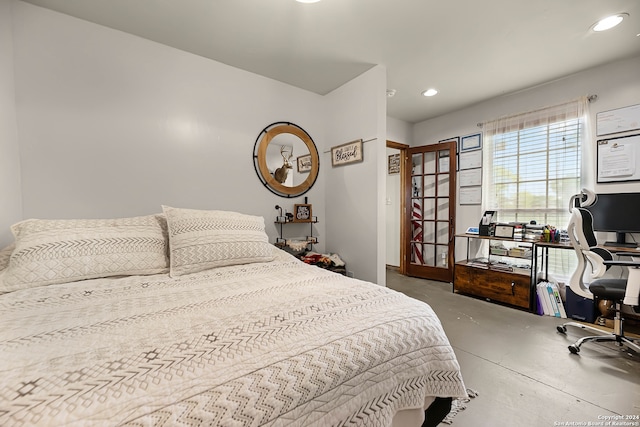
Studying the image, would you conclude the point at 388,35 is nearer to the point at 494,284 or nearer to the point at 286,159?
the point at 286,159

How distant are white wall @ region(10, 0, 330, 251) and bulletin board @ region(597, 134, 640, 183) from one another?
138 inches

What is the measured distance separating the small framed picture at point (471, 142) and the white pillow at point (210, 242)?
3.38 meters

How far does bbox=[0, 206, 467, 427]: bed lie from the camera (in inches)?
22.3

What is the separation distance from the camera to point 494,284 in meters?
3.00

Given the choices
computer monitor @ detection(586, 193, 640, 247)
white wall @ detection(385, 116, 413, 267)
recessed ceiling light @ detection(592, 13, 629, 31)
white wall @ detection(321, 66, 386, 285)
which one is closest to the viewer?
recessed ceiling light @ detection(592, 13, 629, 31)

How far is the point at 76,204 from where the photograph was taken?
6.25 ft

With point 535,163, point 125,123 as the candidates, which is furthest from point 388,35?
point 535,163

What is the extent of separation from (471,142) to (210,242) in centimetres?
378

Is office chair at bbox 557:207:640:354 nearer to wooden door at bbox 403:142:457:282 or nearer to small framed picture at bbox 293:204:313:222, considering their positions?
wooden door at bbox 403:142:457:282

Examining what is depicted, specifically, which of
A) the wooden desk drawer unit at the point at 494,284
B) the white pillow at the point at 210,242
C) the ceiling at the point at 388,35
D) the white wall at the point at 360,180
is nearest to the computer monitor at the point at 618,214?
the wooden desk drawer unit at the point at 494,284

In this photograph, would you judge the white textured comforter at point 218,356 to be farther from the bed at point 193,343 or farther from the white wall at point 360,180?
the white wall at point 360,180

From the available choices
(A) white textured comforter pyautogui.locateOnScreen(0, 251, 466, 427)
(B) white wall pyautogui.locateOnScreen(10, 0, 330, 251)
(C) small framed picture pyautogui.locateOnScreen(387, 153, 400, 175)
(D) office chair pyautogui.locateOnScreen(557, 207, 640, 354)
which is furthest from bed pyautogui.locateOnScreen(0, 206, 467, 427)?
(C) small framed picture pyautogui.locateOnScreen(387, 153, 400, 175)

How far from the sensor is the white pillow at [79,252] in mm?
1296

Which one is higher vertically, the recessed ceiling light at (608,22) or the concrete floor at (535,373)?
the recessed ceiling light at (608,22)
